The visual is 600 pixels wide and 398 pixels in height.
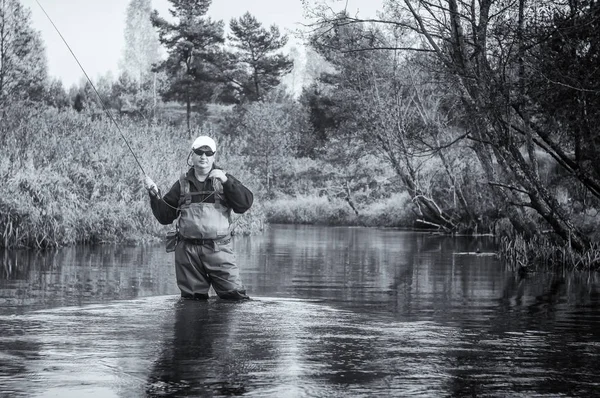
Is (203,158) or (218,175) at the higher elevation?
(203,158)

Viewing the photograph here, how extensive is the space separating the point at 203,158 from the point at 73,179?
14686 mm

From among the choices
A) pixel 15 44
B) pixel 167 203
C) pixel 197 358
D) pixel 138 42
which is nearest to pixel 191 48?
pixel 15 44

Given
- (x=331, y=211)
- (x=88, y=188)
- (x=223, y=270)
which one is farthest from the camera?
(x=331, y=211)

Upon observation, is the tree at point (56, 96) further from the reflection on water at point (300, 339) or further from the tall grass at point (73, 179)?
the reflection on water at point (300, 339)

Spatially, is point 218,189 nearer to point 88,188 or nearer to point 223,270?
point 223,270

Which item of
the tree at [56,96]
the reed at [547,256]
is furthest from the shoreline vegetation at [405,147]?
the tree at [56,96]

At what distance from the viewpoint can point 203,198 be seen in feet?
27.1

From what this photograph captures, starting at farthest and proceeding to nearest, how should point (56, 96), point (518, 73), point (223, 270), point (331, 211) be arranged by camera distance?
1. point (56, 96)
2. point (331, 211)
3. point (518, 73)
4. point (223, 270)

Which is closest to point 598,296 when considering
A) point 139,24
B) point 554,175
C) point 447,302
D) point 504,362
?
point 447,302

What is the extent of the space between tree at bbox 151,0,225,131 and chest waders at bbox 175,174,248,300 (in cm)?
5982

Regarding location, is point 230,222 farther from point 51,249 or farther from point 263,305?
point 51,249

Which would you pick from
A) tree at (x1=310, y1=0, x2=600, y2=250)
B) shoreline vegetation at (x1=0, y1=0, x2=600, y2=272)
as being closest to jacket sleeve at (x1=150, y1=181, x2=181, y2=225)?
shoreline vegetation at (x1=0, y1=0, x2=600, y2=272)

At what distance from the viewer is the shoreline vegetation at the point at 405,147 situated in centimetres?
1580

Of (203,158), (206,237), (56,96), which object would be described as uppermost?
(56,96)
